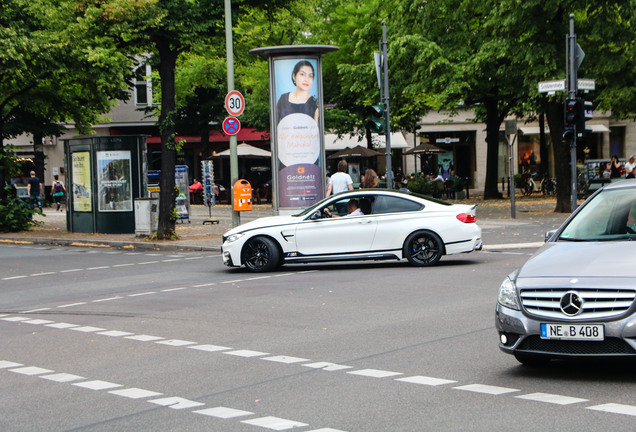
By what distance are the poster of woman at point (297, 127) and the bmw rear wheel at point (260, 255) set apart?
6.72 metres

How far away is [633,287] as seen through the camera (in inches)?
261

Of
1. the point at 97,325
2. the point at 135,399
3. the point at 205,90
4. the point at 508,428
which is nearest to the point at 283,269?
the point at 97,325

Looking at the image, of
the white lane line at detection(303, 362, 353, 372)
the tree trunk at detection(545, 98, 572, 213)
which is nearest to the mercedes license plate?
the white lane line at detection(303, 362, 353, 372)

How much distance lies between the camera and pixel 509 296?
7223 millimetres

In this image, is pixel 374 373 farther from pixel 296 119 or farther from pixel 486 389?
pixel 296 119

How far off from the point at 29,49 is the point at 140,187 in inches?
204

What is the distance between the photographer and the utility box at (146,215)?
81.9 ft

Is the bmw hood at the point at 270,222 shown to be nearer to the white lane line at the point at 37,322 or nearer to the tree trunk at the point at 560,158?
the white lane line at the point at 37,322

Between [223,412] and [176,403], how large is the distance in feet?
1.62

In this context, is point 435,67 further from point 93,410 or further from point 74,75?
point 93,410

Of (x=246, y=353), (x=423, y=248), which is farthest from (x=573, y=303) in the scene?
(x=423, y=248)

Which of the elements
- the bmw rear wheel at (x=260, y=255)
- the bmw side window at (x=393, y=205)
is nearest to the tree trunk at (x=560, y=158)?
the bmw side window at (x=393, y=205)

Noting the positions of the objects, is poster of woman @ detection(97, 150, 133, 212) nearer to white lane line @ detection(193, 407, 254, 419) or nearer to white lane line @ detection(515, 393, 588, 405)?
white lane line @ detection(193, 407, 254, 419)

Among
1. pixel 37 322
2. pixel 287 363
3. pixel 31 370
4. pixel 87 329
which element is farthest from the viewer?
pixel 37 322
